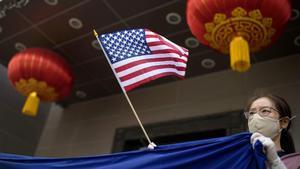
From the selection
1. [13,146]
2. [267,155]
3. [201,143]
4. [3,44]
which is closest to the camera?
[267,155]

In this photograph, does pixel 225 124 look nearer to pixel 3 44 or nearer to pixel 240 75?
pixel 240 75

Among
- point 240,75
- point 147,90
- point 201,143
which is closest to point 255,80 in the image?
point 240,75

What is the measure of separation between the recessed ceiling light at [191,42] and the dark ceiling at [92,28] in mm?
47

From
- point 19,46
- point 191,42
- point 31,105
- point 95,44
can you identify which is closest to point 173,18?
point 191,42

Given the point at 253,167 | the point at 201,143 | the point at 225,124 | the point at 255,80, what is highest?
the point at 255,80

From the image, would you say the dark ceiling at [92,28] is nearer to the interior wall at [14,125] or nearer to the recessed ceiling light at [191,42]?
the recessed ceiling light at [191,42]

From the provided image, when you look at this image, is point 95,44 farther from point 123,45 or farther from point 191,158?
point 191,158

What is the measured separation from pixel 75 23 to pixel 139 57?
261 centimetres

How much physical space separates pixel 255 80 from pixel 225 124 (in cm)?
66

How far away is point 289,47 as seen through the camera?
5.06m

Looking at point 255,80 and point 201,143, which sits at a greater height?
point 255,80

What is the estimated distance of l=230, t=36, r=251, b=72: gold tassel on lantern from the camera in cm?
373

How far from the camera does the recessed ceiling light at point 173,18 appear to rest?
16.0 feet

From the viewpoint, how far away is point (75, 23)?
5.35 m
